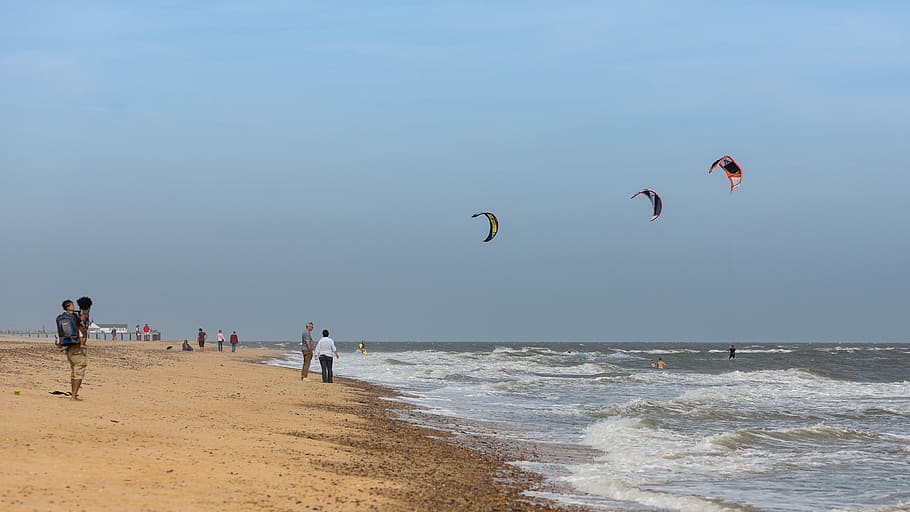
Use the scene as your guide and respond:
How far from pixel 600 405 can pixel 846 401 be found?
27.9 ft

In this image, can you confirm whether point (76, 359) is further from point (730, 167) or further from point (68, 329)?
point (730, 167)

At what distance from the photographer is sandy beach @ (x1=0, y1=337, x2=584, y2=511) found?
7.16 metres

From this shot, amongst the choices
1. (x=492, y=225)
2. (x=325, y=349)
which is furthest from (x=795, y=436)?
(x=492, y=225)

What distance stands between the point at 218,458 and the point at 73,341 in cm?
483

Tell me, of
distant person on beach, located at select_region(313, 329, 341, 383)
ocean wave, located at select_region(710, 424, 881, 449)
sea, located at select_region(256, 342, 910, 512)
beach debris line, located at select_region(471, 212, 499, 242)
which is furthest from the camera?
beach debris line, located at select_region(471, 212, 499, 242)

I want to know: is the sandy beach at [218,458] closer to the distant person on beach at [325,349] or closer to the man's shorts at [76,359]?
the man's shorts at [76,359]

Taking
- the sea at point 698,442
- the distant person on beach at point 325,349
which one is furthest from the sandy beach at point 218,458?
the distant person on beach at point 325,349

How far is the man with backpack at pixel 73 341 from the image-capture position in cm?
1269

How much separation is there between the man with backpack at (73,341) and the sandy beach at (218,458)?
41cm

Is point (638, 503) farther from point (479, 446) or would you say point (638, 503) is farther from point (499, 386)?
point (499, 386)

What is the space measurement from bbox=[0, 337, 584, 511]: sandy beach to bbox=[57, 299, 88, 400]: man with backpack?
41cm

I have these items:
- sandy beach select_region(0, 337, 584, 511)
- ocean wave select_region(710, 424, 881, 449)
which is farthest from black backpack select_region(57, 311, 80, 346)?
ocean wave select_region(710, 424, 881, 449)

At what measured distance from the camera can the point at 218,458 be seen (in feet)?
29.6

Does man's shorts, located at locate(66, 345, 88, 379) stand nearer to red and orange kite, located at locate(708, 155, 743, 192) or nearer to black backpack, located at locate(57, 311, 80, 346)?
black backpack, located at locate(57, 311, 80, 346)
